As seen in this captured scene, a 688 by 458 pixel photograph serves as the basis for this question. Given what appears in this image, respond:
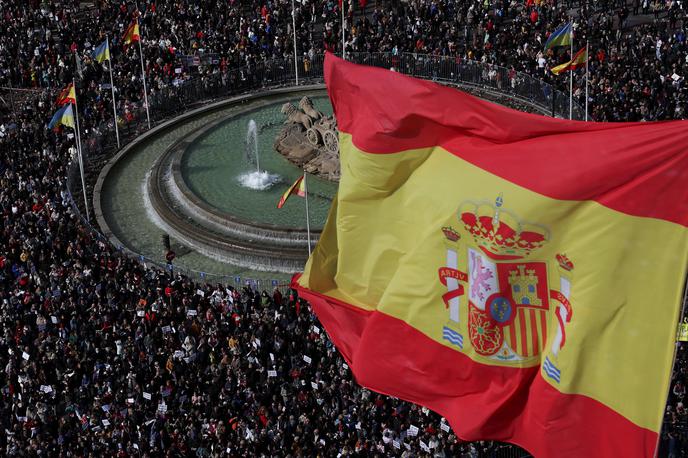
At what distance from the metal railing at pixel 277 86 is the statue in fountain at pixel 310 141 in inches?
323

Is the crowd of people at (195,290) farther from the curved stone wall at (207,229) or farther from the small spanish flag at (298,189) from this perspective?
the small spanish flag at (298,189)

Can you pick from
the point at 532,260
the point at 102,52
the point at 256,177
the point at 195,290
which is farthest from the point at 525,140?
the point at 102,52

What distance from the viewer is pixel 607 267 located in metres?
15.7

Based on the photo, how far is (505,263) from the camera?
17.3 meters

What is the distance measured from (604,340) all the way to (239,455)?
14.0 metres

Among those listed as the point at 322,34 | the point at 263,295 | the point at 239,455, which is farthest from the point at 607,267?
the point at 322,34

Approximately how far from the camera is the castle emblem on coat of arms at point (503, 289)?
1677 centimetres

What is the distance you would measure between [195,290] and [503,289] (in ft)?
63.7

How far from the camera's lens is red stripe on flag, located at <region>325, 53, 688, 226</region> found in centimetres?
1497

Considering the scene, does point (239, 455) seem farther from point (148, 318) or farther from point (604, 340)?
point (604, 340)

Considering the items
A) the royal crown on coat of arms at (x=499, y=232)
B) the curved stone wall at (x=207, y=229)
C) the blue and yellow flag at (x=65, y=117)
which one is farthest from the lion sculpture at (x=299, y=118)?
the royal crown on coat of arms at (x=499, y=232)

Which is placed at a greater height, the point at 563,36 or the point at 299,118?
the point at 563,36

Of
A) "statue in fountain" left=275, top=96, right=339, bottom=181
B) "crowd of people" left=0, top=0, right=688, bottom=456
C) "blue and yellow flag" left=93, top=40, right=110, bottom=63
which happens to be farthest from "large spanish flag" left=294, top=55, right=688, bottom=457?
"blue and yellow flag" left=93, top=40, right=110, bottom=63

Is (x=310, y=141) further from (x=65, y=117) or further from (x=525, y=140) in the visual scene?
(x=525, y=140)
